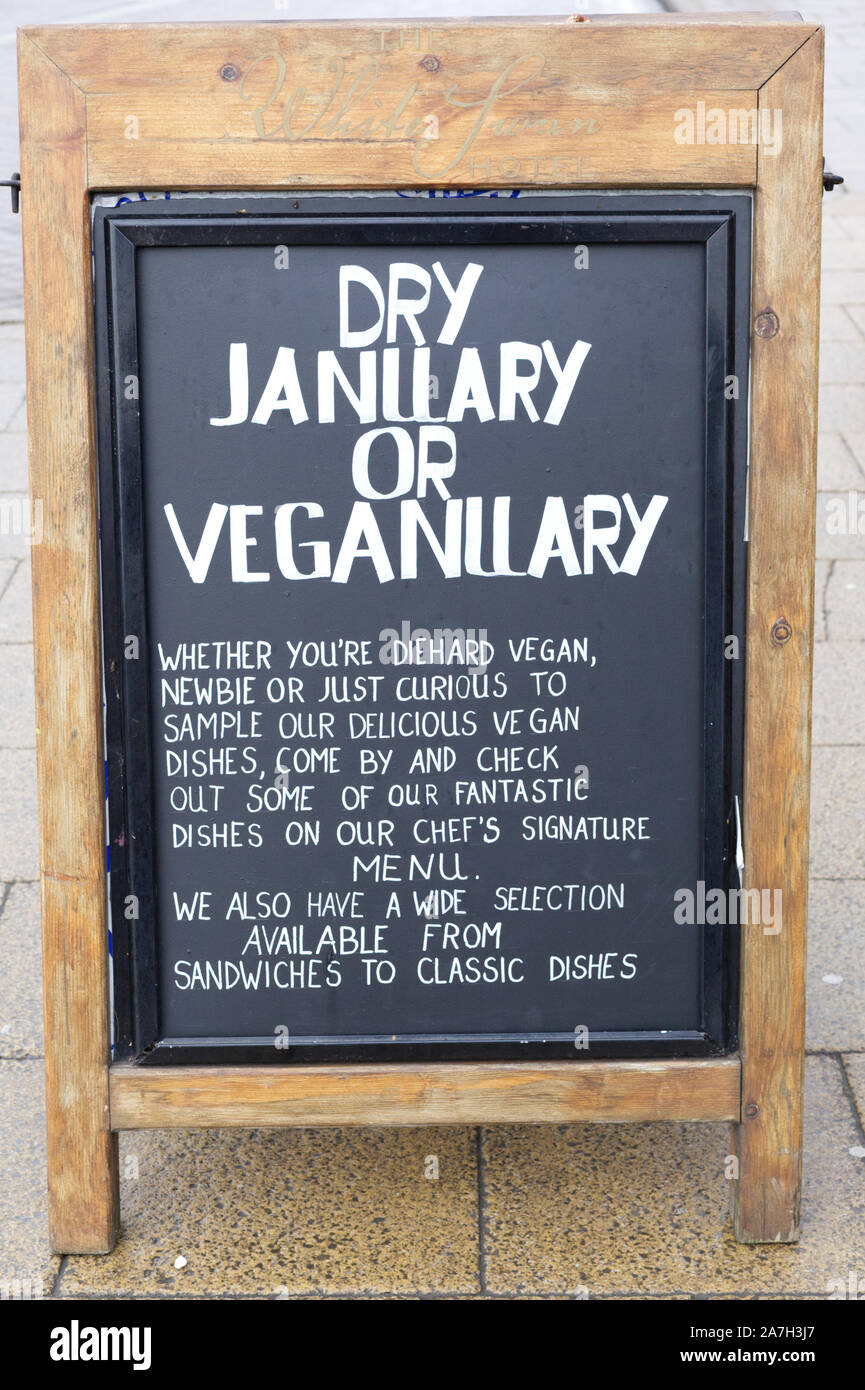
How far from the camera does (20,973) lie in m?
3.57

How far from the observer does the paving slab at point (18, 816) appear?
3971 millimetres

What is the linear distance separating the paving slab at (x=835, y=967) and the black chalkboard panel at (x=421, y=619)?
A: 2.43ft

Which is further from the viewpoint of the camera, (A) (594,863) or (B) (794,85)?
(A) (594,863)

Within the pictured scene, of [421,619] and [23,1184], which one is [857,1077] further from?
[23,1184]

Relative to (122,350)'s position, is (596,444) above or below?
below

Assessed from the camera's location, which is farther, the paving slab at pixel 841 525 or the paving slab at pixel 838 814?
the paving slab at pixel 841 525

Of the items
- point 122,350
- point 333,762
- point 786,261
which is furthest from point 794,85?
point 333,762

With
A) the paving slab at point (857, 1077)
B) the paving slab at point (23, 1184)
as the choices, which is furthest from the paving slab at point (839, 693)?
the paving slab at point (23, 1184)

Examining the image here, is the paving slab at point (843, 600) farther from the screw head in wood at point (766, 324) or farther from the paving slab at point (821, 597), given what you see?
the screw head in wood at point (766, 324)

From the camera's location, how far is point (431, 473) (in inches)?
101

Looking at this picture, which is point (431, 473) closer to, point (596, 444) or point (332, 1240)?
point (596, 444)

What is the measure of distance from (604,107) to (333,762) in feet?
3.87

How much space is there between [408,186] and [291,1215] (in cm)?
185
